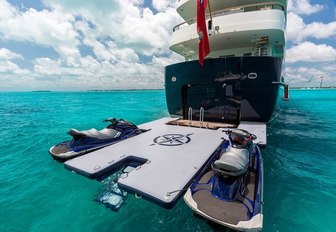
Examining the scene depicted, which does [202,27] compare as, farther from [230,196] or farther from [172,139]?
[230,196]

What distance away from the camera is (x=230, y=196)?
2.74 meters

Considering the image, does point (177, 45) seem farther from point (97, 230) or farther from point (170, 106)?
point (97, 230)

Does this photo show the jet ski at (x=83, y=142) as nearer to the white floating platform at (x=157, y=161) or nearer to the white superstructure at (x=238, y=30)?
the white floating platform at (x=157, y=161)

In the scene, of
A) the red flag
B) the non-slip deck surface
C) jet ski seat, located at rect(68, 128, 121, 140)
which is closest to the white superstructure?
the red flag

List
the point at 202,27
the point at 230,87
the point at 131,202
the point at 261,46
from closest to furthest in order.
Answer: the point at 131,202
the point at 202,27
the point at 230,87
the point at 261,46

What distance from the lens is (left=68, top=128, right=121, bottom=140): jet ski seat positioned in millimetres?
4754

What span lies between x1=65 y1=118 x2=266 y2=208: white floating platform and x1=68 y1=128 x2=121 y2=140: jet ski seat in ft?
1.43

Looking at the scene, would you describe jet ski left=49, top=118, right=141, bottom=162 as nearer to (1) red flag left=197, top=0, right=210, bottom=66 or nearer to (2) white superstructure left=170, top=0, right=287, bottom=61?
(1) red flag left=197, top=0, right=210, bottom=66

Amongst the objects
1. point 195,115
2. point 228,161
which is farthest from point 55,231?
point 195,115

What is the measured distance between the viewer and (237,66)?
738cm

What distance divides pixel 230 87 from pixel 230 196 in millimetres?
5836

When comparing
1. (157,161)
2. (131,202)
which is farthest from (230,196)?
(131,202)

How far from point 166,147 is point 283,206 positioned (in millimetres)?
2794

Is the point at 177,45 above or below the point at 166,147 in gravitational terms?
above
